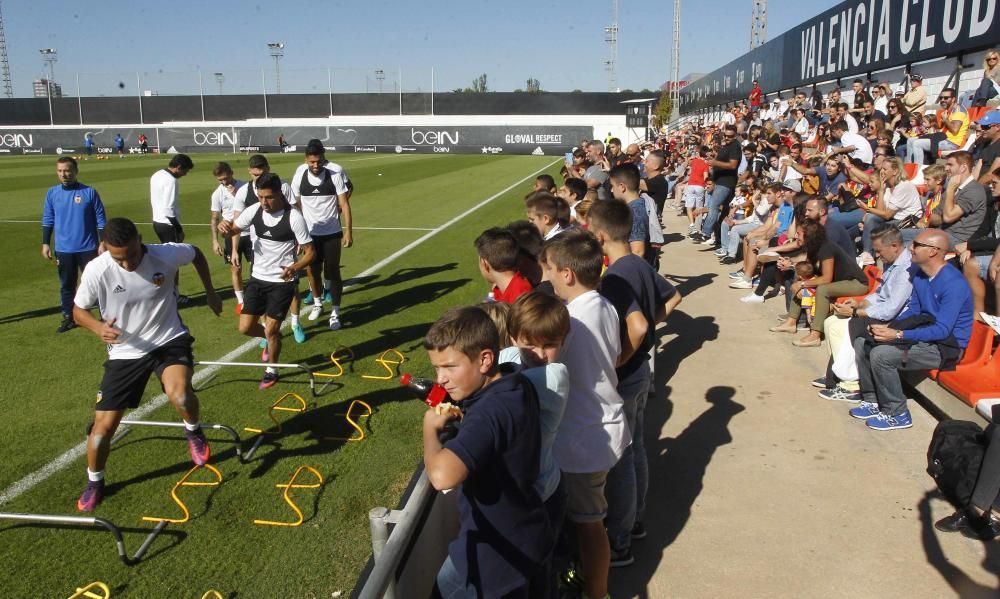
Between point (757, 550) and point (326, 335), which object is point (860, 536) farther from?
point (326, 335)

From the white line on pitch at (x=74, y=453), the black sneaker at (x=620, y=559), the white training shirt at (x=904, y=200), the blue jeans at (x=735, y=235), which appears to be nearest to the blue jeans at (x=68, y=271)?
the white line on pitch at (x=74, y=453)

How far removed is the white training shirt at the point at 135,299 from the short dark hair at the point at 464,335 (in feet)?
9.98

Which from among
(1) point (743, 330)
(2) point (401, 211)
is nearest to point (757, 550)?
(1) point (743, 330)

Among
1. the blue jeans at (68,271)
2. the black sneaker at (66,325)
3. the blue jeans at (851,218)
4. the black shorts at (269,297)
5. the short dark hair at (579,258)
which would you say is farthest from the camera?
the blue jeans at (851,218)

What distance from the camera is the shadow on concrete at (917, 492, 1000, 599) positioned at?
359 cm

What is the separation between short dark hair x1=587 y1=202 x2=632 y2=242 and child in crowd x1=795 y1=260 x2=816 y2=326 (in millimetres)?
A: 4246

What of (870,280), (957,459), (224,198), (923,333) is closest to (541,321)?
(957,459)

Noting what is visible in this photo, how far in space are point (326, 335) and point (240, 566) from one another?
4393mm

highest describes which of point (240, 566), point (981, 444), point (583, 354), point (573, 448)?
point (583, 354)

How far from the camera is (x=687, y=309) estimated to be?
929 centimetres

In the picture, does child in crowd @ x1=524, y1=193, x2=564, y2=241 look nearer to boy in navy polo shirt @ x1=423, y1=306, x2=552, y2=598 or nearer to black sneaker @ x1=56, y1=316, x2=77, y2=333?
boy in navy polo shirt @ x1=423, y1=306, x2=552, y2=598

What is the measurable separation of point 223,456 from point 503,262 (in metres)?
2.66

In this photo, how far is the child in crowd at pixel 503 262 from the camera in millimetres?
4125

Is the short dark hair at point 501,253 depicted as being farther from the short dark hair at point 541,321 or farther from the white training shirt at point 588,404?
the short dark hair at point 541,321
